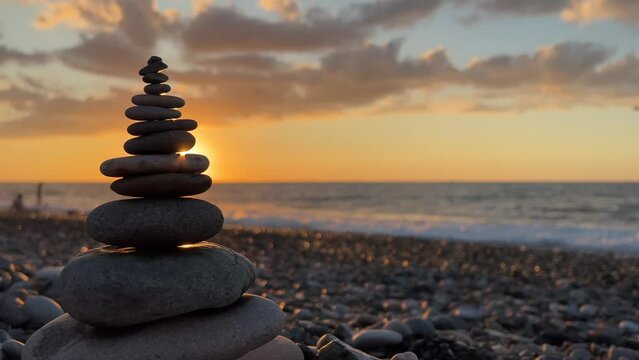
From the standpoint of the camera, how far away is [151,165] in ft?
12.6

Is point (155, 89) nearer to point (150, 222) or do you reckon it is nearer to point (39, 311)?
point (150, 222)

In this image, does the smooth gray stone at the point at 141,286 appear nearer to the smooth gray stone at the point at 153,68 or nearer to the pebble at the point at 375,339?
the smooth gray stone at the point at 153,68

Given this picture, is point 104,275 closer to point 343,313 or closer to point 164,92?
point 164,92

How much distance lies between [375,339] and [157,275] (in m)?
2.57

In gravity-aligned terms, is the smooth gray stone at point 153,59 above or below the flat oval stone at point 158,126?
above

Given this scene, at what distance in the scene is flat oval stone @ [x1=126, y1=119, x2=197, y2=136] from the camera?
399 cm

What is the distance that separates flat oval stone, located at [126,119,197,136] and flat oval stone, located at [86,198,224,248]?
0.50 metres

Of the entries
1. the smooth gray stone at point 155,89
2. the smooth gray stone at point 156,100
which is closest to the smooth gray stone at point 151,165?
the smooth gray stone at point 156,100

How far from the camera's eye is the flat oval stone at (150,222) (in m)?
3.82

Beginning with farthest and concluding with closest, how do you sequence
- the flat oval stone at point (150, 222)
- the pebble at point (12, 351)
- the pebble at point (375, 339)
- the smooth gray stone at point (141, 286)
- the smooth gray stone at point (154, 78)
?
the pebble at point (375, 339), the pebble at point (12, 351), the smooth gray stone at point (154, 78), the flat oval stone at point (150, 222), the smooth gray stone at point (141, 286)

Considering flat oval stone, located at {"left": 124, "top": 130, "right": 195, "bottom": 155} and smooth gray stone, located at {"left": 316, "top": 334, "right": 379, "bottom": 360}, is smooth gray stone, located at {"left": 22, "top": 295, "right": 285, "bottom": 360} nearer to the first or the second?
smooth gray stone, located at {"left": 316, "top": 334, "right": 379, "bottom": 360}

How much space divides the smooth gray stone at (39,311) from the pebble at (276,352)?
2686 millimetres

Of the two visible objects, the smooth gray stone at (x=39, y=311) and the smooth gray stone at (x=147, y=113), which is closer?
the smooth gray stone at (x=147, y=113)

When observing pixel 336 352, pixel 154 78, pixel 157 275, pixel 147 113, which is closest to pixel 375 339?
pixel 336 352
